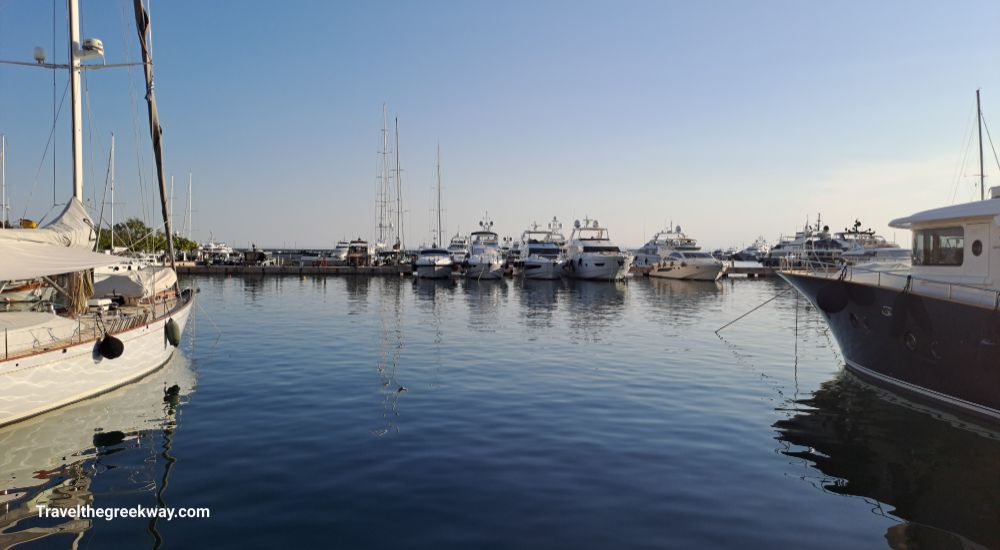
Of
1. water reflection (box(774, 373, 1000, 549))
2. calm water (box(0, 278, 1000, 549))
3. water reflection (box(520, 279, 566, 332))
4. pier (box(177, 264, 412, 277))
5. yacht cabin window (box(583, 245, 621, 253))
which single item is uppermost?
yacht cabin window (box(583, 245, 621, 253))

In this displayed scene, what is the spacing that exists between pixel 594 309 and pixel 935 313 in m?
25.1

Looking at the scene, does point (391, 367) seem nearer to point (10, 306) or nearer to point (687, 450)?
point (687, 450)

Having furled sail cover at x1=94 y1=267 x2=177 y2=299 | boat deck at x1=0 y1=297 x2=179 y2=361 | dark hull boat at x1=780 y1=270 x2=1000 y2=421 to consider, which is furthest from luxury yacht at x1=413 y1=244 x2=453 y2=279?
dark hull boat at x1=780 y1=270 x2=1000 y2=421

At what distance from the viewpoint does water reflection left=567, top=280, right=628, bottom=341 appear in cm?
2845

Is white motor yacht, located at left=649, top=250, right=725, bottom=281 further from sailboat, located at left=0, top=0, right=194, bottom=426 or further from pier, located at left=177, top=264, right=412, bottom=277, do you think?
sailboat, located at left=0, top=0, right=194, bottom=426

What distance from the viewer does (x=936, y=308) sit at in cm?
1434

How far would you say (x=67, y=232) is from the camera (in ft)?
53.5

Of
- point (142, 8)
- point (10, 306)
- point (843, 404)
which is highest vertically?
point (142, 8)

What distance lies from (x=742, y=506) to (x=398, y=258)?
84.3m

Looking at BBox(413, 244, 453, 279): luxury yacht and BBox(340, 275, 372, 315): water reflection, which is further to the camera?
BBox(413, 244, 453, 279): luxury yacht

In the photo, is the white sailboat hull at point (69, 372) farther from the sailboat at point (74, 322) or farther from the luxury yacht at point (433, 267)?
the luxury yacht at point (433, 267)

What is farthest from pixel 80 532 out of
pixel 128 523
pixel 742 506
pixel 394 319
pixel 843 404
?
pixel 394 319

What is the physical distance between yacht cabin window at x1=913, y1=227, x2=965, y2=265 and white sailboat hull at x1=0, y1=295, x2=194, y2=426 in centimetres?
2085

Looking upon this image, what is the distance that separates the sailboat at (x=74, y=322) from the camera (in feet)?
40.0
